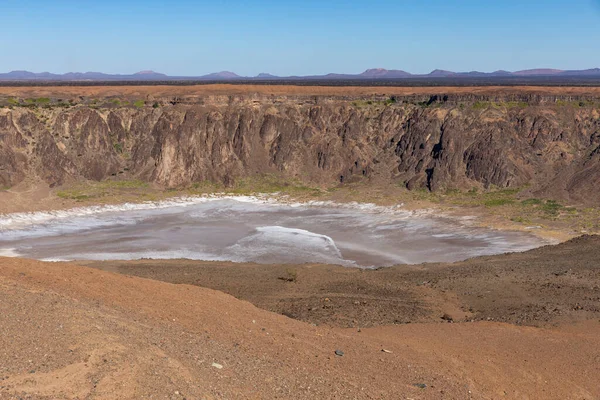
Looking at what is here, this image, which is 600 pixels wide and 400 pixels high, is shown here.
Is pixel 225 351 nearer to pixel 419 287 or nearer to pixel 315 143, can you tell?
pixel 419 287

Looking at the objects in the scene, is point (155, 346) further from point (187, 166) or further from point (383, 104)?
point (383, 104)

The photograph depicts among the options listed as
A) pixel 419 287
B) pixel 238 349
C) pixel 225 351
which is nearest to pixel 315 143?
pixel 419 287

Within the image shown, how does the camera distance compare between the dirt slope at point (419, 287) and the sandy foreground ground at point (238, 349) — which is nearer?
the sandy foreground ground at point (238, 349)

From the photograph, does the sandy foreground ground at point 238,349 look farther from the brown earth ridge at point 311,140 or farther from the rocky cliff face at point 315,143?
the brown earth ridge at point 311,140

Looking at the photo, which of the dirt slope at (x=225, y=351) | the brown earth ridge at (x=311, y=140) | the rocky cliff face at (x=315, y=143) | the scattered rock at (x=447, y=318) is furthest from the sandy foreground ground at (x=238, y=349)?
the brown earth ridge at (x=311, y=140)

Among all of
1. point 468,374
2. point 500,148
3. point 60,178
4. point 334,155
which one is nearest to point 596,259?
point 468,374

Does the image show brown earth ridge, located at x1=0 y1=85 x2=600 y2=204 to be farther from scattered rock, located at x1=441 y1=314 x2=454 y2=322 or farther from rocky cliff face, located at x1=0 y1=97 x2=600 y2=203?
scattered rock, located at x1=441 y1=314 x2=454 y2=322

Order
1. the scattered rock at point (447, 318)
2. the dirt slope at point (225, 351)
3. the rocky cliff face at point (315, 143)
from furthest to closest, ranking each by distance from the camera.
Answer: the rocky cliff face at point (315, 143)
the scattered rock at point (447, 318)
the dirt slope at point (225, 351)
